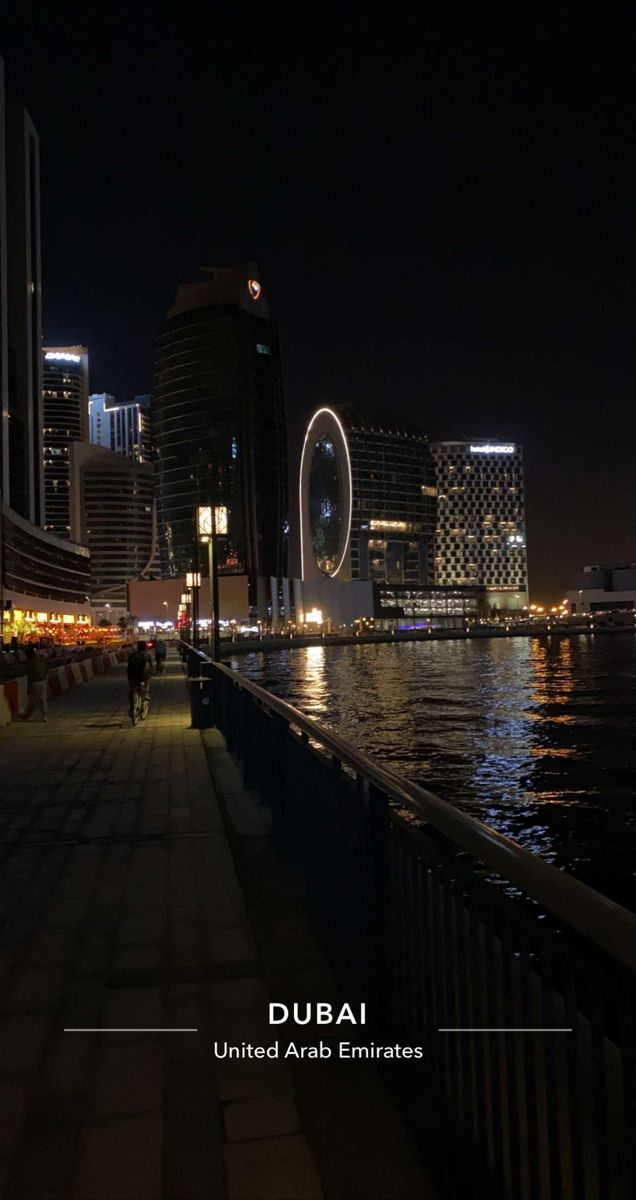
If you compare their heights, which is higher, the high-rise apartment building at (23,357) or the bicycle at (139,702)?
the high-rise apartment building at (23,357)

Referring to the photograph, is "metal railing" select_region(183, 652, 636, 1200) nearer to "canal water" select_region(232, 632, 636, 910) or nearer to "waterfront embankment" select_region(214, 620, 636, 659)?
"canal water" select_region(232, 632, 636, 910)

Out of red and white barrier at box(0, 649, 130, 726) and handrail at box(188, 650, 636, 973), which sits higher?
handrail at box(188, 650, 636, 973)

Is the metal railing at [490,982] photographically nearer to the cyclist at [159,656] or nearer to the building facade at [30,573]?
the cyclist at [159,656]

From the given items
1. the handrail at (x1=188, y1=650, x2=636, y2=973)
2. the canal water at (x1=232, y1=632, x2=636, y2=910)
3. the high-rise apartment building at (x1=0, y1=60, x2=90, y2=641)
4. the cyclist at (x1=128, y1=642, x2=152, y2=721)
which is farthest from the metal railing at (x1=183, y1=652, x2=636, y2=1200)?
the high-rise apartment building at (x1=0, y1=60, x2=90, y2=641)

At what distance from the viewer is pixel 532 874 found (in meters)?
2.50

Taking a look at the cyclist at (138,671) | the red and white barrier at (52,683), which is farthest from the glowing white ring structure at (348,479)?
the cyclist at (138,671)

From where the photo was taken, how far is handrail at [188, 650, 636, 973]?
2072mm

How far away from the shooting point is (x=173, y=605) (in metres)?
175

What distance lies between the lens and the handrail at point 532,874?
6.80 ft

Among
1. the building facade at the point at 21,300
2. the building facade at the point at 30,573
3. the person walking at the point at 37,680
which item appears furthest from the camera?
the building facade at the point at 21,300

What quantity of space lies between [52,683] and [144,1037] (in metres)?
25.5

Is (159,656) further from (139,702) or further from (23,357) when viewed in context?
(23,357)

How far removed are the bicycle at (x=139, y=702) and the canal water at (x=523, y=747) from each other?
599 cm

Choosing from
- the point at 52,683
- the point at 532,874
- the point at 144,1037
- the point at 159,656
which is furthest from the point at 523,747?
the point at 159,656
